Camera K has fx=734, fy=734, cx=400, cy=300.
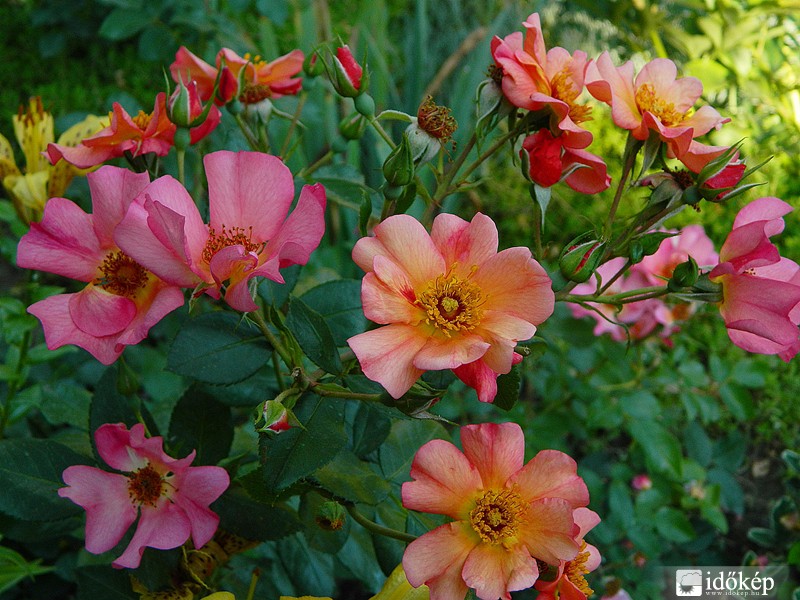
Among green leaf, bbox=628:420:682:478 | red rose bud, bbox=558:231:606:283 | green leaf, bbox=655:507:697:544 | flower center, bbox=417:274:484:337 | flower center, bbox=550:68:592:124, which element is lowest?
green leaf, bbox=655:507:697:544

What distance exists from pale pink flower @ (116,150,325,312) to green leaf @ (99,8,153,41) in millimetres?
1225

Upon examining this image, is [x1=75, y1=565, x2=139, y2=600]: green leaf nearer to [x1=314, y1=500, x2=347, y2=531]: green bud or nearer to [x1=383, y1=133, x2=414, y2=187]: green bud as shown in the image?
[x1=314, y1=500, x2=347, y2=531]: green bud

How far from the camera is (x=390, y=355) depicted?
48 centimetres

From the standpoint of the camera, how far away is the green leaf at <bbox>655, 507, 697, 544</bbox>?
1.15m

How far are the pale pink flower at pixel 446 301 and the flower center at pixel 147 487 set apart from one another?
24cm

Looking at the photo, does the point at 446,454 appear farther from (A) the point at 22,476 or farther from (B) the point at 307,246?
(A) the point at 22,476

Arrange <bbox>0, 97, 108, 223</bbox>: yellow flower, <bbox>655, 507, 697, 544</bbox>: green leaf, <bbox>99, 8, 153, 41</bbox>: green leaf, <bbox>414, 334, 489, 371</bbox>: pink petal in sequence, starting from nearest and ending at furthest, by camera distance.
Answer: <bbox>414, 334, 489, 371</bbox>: pink petal < <bbox>0, 97, 108, 223</bbox>: yellow flower < <bbox>655, 507, 697, 544</bbox>: green leaf < <bbox>99, 8, 153, 41</bbox>: green leaf

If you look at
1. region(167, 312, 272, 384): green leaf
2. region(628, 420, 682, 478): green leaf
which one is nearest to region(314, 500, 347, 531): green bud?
region(167, 312, 272, 384): green leaf

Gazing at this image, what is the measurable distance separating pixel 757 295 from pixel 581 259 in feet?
0.45

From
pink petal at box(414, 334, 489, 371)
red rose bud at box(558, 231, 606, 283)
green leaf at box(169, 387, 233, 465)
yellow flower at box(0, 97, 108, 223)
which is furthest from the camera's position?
yellow flower at box(0, 97, 108, 223)

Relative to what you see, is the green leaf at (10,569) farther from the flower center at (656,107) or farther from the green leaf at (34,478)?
the flower center at (656,107)

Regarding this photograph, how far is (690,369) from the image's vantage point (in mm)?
1232

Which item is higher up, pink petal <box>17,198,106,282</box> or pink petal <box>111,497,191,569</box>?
pink petal <box>17,198,106,282</box>

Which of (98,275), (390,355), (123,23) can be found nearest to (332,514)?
(390,355)
